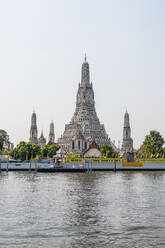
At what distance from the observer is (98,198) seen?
40.2m

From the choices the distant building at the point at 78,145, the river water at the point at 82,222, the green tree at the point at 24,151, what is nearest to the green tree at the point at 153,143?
the green tree at the point at 24,151

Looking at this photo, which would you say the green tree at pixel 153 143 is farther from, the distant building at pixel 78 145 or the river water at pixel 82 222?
the river water at pixel 82 222

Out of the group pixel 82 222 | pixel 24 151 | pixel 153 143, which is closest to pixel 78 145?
pixel 24 151

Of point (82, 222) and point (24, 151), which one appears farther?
point (24, 151)

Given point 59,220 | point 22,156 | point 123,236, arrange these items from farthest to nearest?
point 22,156 < point 59,220 < point 123,236

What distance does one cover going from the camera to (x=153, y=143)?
4857 inches

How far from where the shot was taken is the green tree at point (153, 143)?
4882 inches

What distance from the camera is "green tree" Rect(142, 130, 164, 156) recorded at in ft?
407

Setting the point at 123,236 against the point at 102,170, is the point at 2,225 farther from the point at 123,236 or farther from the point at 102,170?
the point at 102,170

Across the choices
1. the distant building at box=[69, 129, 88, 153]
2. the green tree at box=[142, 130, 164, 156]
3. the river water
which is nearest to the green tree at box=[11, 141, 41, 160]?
the distant building at box=[69, 129, 88, 153]

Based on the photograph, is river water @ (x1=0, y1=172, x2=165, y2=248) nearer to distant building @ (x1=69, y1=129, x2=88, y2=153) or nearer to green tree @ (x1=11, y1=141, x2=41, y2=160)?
green tree @ (x1=11, y1=141, x2=41, y2=160)

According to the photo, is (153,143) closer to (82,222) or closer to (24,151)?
(24,151)

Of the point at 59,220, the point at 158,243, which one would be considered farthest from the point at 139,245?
the point at 59,220

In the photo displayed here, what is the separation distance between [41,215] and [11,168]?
83.5m
